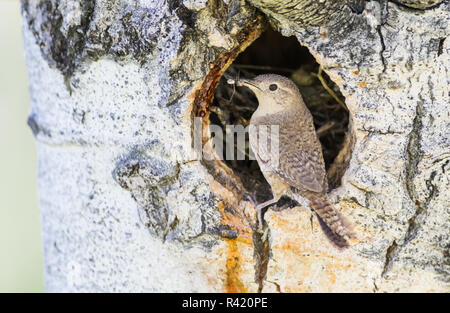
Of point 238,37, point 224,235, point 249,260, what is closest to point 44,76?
point 238,37

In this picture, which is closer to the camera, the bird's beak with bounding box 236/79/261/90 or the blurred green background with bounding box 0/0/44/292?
the bird's beak with bounding box 236/79/261/90

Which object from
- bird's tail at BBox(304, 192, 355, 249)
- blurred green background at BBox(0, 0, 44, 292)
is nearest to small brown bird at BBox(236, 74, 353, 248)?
bird's tail at BBox(304, 192, 355, 249)

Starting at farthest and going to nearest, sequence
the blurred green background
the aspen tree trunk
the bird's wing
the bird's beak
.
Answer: the blurred green background, the bird's beak, the bird's wing, the aspen tree trunk

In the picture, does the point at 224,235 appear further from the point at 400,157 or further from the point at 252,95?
the point at 252,95

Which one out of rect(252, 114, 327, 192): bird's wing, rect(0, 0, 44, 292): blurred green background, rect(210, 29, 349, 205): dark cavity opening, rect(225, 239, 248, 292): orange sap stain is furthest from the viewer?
rect(0, 0, 44, 292): blurred green background

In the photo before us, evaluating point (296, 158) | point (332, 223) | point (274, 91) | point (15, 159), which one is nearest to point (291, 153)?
point (296, 158)

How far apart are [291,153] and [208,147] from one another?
588mm

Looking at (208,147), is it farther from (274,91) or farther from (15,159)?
(15,159)

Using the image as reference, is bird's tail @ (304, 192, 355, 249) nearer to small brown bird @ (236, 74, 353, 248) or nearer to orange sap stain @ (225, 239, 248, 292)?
small brown bird @ (236, 74, 353, 248)

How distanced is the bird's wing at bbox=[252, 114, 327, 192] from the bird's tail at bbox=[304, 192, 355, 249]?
5.3 inches

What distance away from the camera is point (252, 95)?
141 inches

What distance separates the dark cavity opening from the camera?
10.2ft

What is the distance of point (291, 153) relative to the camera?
292 centimetres

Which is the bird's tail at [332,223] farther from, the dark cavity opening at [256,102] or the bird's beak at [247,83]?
the bird's beak at [247,83]
